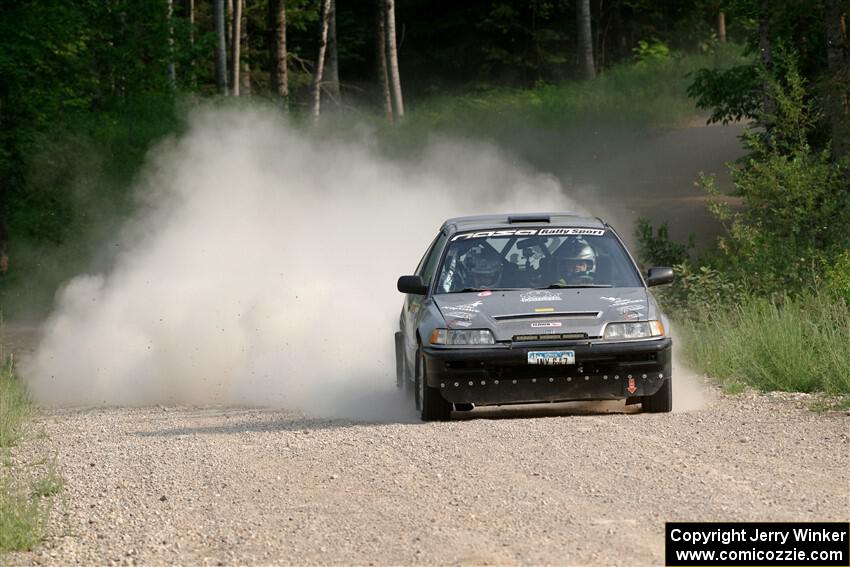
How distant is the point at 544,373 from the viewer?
11586 mm

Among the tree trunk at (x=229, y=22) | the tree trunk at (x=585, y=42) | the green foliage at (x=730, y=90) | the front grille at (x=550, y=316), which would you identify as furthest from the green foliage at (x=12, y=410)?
the tree trunk at (x=229, y=22)

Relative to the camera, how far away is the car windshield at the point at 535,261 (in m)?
12.7

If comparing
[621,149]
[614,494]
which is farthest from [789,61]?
[621,149]

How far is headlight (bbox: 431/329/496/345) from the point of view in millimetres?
11673

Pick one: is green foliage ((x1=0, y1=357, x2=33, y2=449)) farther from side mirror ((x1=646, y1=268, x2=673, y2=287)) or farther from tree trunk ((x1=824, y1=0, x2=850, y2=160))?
tree trunk ((x1=824, y1=0, x2=850, y2=160))

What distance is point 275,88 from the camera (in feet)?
134

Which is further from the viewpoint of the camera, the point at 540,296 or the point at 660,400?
the point at 540,296

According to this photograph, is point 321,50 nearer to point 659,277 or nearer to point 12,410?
point 12,410

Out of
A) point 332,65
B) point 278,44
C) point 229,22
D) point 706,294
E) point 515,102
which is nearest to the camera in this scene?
point 706,294

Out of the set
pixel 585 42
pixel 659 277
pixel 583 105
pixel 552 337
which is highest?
pixel 585 42

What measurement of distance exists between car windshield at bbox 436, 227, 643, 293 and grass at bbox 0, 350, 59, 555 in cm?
369

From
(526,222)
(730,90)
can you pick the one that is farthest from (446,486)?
(730,90)

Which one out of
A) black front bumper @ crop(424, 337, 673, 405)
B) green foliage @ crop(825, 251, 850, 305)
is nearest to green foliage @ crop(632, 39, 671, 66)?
green foliage @ crop(825, 251, 850, 305)

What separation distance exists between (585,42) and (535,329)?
37.8 meters
